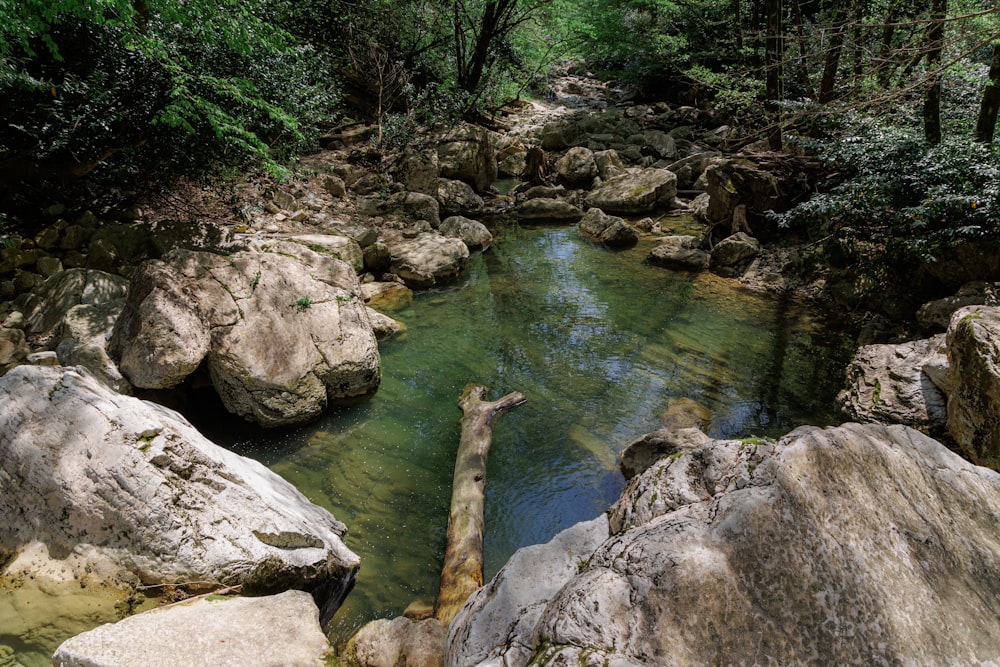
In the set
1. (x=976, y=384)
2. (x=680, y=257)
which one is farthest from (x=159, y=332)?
(x=680, y=257)

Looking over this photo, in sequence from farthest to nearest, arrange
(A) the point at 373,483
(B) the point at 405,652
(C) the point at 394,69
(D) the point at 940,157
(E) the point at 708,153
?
1. (E) the point at 708,153
2. (C) the point at 394,69
3. (D) the point at 940,157
4. (A) the point at 373,483
5. (B) the point at 405,652

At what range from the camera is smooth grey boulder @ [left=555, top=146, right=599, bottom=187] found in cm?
1427

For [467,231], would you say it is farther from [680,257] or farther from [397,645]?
[397,645]

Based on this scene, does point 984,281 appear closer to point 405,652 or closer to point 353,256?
point 405,652

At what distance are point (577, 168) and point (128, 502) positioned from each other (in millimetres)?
13453

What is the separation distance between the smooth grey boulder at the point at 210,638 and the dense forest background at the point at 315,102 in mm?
4055

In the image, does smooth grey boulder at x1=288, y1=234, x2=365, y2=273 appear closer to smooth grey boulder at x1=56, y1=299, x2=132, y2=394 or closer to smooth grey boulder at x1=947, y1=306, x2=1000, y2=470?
smooth grey boulder at x1=56, y1=299, x2=132, y2=394

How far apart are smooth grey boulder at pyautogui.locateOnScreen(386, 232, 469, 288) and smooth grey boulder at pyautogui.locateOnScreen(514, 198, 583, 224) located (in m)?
3.59

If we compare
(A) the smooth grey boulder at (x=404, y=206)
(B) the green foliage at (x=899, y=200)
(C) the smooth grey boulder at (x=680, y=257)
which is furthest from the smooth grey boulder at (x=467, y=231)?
(B) the green foliage at (x=899, y=200)

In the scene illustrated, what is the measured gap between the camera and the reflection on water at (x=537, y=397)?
4.29 meters

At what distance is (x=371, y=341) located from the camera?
19.2ft

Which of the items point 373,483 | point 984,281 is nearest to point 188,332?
A: point 373,483

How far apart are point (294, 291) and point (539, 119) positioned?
650 inches

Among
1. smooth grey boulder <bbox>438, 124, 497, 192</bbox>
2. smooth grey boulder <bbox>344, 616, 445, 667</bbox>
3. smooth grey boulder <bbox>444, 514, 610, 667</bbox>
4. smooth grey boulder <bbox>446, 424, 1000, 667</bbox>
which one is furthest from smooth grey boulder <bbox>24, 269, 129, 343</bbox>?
smooth grey boulder <bbox>438, 124, 497, 192</bbox>
